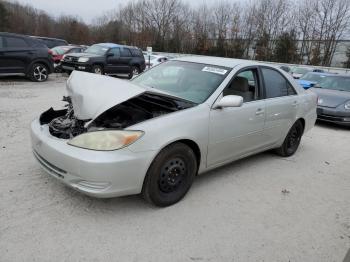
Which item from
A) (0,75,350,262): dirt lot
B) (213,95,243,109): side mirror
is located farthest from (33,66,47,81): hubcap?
(213,95,243,109): side mirror

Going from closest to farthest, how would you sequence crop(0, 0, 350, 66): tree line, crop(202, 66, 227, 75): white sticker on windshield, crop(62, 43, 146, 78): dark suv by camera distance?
1. crop(202, 66, 227, 75): white sticker on windshield
2. crop(62, 43, 146, 78): dark suv
3. crop(0, 0, 350, 66): tree line

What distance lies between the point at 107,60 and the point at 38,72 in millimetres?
3330

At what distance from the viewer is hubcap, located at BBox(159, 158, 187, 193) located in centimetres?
332

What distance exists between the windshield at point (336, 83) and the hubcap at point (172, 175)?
312 inches

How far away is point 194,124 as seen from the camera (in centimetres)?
347

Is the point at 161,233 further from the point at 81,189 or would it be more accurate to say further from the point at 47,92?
the point at 47,92

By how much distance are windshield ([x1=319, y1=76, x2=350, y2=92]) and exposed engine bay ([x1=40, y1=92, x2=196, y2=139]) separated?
764cm

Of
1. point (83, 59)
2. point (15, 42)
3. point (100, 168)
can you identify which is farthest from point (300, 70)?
point (100, 168)

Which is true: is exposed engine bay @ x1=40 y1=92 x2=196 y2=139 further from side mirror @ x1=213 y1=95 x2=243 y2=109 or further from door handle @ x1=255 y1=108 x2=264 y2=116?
door handle @ x1=255 y1=108 x2=264 y2=116

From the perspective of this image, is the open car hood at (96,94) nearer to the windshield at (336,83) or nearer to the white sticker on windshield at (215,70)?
the white sticker on windshield at (215,70)

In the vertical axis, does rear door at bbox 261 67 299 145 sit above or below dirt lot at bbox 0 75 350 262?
above

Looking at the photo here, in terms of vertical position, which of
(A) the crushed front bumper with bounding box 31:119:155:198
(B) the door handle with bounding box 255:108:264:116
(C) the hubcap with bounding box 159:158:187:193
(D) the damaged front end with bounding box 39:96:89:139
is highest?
(B) the door handle with bounding box 255:108:264:116

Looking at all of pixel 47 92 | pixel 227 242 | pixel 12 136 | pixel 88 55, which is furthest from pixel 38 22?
pixel 227 242

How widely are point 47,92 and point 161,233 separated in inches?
341
